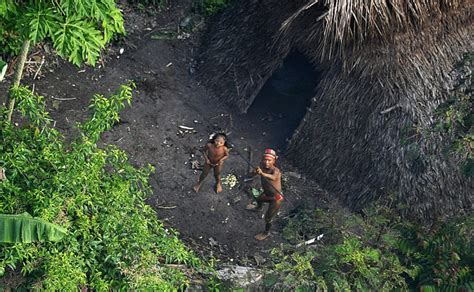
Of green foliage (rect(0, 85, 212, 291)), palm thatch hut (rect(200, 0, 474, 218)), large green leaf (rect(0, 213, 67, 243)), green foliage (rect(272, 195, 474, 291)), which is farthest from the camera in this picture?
palm thatch hut (rect(200, 0, 474, 218))

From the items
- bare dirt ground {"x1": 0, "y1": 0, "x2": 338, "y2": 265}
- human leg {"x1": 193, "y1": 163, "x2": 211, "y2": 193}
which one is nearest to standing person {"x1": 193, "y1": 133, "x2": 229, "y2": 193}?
human leg {"x1": 193, "y1": 163, "x2": 211, "y2": 193}

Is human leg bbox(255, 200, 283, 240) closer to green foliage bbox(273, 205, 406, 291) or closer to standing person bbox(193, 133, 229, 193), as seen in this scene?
standing person bbox(193, 133, 229, 193)

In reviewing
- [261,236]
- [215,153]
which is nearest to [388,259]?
[261,236]

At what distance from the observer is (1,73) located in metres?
6.69

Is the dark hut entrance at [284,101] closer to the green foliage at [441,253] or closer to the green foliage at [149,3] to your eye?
the green foliage at [149,3]

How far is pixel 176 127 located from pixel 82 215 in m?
3.05

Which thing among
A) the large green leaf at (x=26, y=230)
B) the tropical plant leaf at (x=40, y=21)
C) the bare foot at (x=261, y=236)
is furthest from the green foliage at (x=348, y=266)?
the tropical plant leaf at (x=40, y=21)

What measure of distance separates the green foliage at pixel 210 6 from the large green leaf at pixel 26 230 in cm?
508

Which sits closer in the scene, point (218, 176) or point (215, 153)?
point (215, 153)

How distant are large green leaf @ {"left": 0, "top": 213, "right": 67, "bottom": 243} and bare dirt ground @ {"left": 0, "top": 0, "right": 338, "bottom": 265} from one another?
2.43m

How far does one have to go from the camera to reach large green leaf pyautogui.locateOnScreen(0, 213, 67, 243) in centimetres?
588

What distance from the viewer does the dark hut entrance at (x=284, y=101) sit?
381 inches

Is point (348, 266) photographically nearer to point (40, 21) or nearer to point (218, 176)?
point (218, 176)

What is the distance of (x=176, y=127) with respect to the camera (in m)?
9.41
